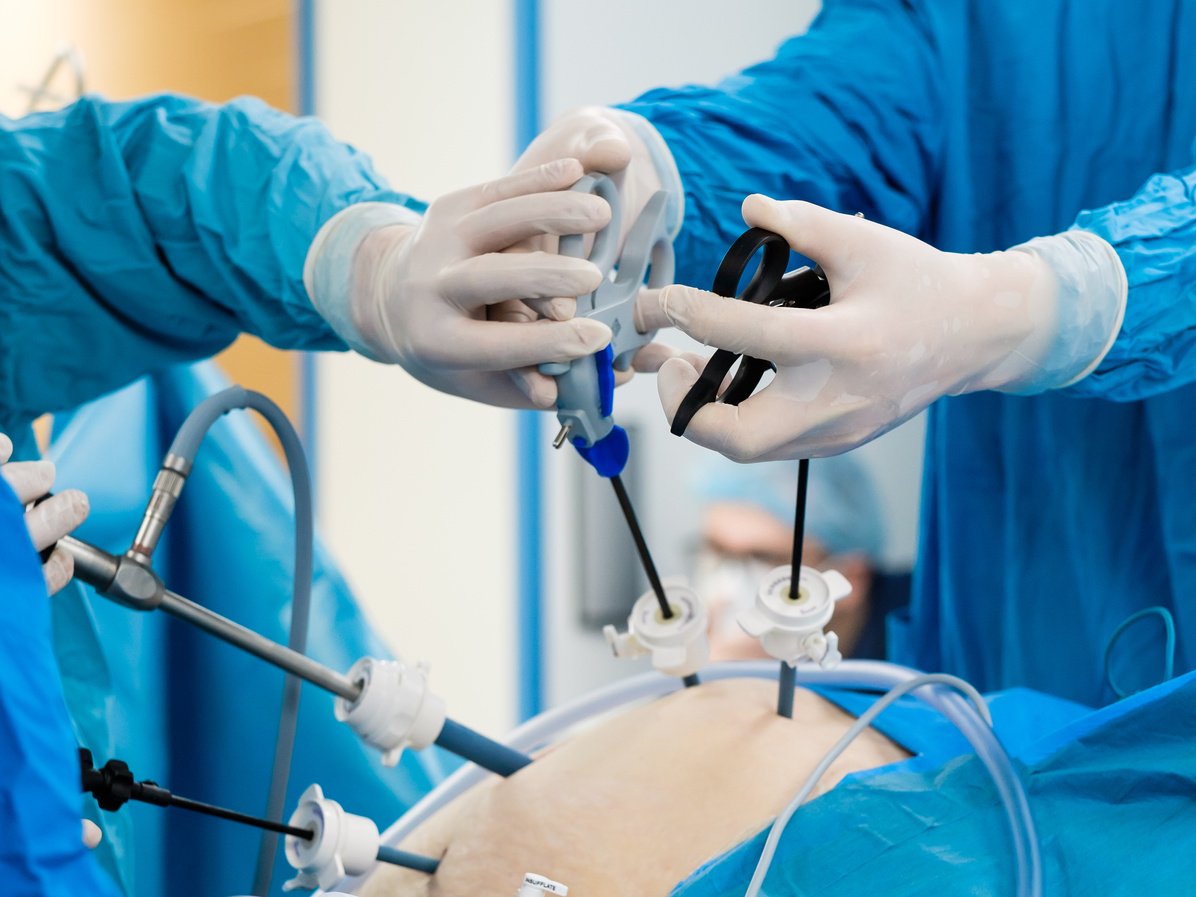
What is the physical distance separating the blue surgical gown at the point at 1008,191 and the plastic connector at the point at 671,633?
0.39m

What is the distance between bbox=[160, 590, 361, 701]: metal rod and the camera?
0.71 meters

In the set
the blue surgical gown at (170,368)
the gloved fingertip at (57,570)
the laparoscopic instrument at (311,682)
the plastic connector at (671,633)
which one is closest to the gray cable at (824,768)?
the plastic connector at (671,633)

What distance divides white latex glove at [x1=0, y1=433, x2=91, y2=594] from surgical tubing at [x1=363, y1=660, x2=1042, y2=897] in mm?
335

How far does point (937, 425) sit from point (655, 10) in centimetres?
162

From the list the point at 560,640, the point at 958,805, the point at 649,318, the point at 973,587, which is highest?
the point at 649,318

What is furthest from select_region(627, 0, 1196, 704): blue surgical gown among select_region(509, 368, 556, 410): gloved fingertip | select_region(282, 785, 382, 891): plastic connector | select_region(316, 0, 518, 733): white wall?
select_region(316, 0, 518, 733): white wall

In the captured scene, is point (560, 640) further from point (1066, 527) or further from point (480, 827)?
point (480, 827)

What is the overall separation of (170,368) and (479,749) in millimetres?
650

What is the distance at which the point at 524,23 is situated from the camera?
2607 millimetres

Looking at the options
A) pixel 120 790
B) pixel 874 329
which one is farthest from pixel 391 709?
pixel 874 329

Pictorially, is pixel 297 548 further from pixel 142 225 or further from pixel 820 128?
pixel 820 128

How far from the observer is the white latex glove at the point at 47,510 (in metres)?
0.63

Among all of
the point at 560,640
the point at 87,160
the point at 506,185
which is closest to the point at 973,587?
the point at 506,185

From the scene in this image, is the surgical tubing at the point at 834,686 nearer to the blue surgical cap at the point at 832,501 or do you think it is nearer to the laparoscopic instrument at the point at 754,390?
the laparoscopic instrument at the point at 754,390
